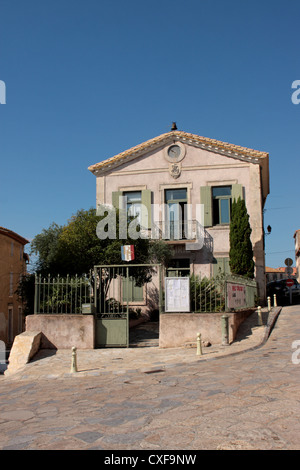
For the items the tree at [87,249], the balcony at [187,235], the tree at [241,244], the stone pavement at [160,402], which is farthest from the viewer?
the balcony at [187,235]

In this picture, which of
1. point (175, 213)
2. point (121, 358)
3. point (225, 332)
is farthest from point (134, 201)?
point (121, 358)

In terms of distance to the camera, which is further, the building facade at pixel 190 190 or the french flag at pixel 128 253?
the building facade at pixel 190 190

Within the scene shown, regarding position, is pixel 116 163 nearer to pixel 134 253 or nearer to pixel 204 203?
pixel 204 203

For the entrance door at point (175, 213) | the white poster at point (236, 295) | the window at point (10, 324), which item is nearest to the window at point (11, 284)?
the window at point (10, 324)

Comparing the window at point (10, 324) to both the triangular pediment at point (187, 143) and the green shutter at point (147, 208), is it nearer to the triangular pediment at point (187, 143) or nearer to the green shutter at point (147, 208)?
the triangular pediment at point (187, 143)

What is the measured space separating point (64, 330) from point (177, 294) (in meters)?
3.47

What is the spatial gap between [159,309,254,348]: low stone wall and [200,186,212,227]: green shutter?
10.4 metres

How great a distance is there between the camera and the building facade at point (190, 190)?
22.2m

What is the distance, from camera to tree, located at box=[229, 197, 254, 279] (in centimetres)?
2083

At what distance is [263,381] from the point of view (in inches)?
295

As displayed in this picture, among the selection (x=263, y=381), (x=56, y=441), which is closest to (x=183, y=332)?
(x=263, y=381)

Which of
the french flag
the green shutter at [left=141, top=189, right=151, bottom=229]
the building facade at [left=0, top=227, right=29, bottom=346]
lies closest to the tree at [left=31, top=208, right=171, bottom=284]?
the french flag

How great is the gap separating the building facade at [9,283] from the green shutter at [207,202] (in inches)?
594

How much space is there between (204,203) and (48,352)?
12.8m
